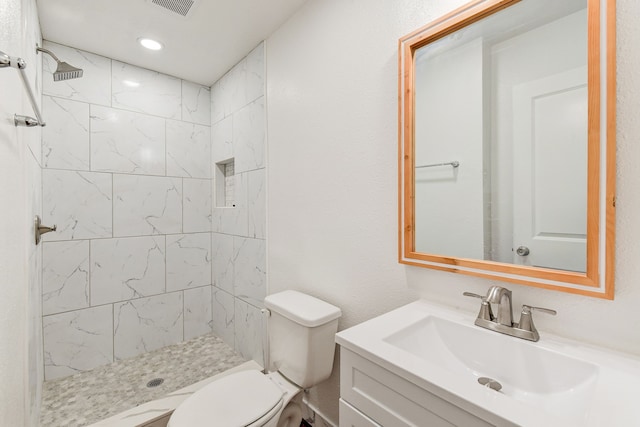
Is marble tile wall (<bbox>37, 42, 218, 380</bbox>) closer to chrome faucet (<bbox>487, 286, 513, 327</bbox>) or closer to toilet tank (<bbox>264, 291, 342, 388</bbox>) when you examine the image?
toilet tank (<bbox>264, 291, 342, 388</bbox>)

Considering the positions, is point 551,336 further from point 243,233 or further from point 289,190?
point 243,233

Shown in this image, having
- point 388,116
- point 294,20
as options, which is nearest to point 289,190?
point 388,116

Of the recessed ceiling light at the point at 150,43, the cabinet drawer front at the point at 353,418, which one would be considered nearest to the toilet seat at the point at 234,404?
the cabinet drawer front at the point at 353,418

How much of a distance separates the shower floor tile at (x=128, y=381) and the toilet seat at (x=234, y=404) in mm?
918

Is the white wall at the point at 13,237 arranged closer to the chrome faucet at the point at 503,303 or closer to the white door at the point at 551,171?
the chrome faucet at the point at 503,303

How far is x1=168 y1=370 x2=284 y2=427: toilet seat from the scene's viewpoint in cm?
114

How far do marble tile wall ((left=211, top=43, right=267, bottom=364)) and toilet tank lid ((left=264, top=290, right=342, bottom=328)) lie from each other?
516mm

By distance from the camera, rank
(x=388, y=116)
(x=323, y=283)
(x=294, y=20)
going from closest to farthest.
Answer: (x=388, y=116)
(x=323, y=283)
(x=294, y=20)

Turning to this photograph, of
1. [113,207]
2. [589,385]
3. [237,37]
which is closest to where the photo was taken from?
[589,385]

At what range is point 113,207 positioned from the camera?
2.29 meters

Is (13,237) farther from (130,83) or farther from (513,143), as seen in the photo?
(130,83)

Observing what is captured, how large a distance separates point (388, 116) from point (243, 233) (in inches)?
58.5

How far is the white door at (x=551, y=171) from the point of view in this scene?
0.83m

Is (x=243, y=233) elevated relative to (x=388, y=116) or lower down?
lower down
